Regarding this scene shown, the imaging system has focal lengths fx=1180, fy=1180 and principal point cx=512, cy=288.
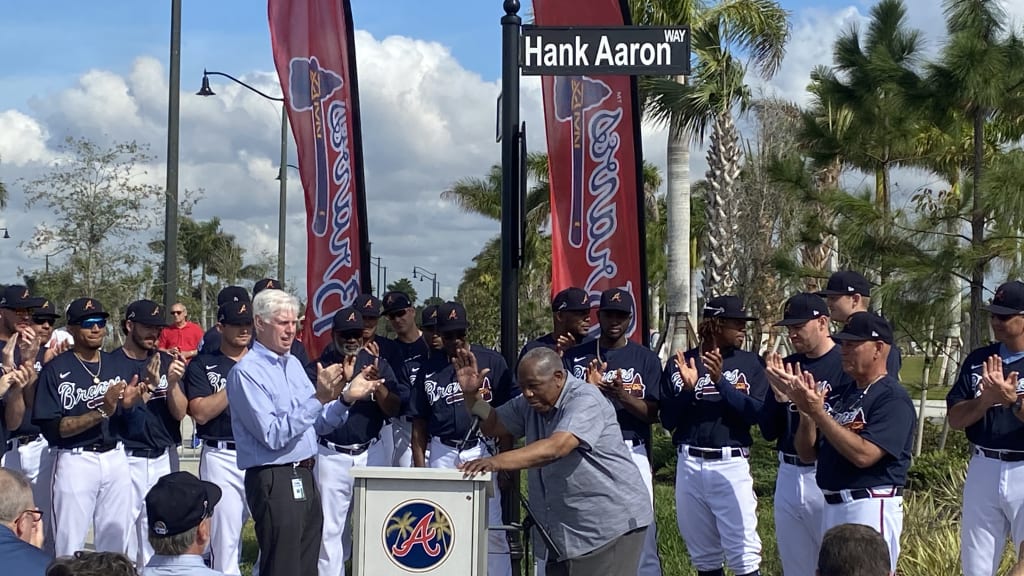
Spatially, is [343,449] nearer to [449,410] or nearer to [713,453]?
[449,410]

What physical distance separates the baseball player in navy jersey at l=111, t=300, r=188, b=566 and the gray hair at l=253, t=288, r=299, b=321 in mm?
1673

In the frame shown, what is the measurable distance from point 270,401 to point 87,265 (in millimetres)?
13363

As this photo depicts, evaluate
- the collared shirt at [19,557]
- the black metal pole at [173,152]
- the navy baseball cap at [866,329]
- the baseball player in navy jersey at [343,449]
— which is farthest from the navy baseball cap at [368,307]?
the black metal pole at [173,152]

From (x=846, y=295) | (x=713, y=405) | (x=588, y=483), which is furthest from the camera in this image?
(x=713, y=405)

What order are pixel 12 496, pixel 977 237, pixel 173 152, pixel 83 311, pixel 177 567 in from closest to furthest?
pixel 177 567 < pixel 12 496 < pixel 83 311 < pixel 977 237 < pixel 173 152

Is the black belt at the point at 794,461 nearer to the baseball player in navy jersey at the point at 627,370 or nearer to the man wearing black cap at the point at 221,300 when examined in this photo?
the baseball player in navy jersey at the point at 627,370

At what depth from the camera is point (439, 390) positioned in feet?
25.9

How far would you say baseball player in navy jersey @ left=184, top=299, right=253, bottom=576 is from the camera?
7219 millimetres

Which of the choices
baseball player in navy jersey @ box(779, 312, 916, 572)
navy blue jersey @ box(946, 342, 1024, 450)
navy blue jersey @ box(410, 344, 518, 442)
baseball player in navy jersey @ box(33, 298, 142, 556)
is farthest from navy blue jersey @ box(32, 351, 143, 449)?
navy blue jersey @ box(946, 342, 1024, 450)

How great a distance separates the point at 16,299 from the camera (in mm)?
8227

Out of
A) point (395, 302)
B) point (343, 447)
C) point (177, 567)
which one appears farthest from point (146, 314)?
point (177, 567)

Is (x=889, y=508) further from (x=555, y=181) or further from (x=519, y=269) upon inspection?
(x=555, y=181)

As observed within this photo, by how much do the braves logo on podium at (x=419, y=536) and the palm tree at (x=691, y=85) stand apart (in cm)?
1076

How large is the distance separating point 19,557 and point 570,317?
172 inches
